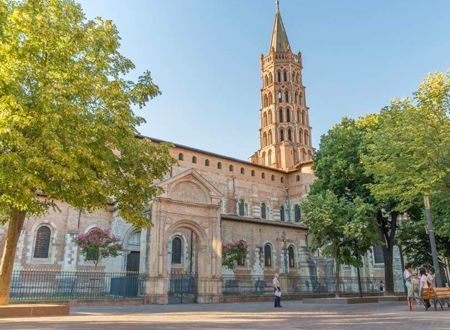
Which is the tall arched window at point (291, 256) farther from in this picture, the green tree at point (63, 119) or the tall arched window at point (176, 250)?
the green tree at point (63, 119)

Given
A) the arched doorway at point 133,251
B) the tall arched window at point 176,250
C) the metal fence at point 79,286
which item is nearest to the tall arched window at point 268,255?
the tall arched window at point 176,250

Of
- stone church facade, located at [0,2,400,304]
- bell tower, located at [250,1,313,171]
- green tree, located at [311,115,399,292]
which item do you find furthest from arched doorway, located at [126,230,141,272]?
bell tower, located at [250,1,313,171]

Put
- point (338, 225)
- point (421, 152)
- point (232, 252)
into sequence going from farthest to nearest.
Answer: point (232, 252), point (338, 225), point (421, 152)

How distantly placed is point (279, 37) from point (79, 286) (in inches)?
2642

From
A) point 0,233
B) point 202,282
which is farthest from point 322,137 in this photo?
point 0,233

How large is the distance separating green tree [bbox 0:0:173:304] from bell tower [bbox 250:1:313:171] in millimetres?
50043

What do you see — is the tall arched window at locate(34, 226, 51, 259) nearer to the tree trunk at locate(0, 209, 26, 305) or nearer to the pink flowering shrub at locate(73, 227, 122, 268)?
the pink flowering shrub at locate(73, 227, 122, 268)

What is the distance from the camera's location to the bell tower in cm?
6469

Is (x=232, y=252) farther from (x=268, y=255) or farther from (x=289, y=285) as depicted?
(x=268, y=255)

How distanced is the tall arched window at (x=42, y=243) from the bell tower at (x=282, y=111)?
138 feet

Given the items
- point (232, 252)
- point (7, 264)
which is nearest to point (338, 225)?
point (232, 252)

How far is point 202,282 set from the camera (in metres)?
22.0

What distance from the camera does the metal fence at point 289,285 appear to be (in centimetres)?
2689

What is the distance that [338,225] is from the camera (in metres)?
21.5
